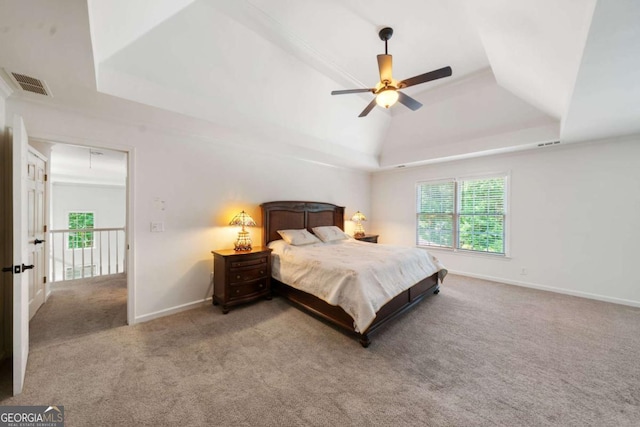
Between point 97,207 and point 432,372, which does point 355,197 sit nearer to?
point 432,372

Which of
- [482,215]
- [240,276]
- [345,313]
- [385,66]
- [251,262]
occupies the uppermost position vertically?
[385,66]

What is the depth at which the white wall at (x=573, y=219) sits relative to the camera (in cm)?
338

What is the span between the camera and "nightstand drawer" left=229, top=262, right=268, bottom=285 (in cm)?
311

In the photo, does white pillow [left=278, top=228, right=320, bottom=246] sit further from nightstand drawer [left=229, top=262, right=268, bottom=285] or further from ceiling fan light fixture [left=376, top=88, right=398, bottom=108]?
ceiling fan light fixture [left=376, top=88, right=398, bottom=108]

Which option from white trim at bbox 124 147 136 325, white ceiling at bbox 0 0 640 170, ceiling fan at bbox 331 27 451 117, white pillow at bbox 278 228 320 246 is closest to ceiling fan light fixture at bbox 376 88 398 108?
ceiling fan at bbox 331 27 451 117

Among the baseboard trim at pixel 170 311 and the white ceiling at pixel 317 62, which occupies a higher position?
the white ceiling at pixel 317 62

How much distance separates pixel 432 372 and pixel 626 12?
275 centimetres

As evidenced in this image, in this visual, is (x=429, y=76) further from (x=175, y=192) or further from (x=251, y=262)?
(x=175, y=192)

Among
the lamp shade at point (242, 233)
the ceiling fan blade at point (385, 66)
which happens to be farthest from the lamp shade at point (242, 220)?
the ceiling fan blade at point (385, 66)

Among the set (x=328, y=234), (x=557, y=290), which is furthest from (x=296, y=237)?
(x=557, y=290)

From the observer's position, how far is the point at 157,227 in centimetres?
299

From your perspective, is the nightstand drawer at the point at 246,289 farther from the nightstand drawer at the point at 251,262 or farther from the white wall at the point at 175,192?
the white wall at the point at 175,192

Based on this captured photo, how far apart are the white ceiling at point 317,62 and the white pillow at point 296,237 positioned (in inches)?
56.2

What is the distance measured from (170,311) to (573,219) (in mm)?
6231
